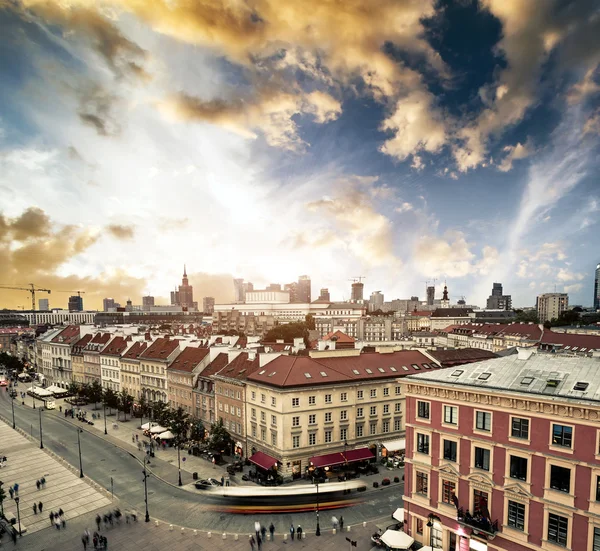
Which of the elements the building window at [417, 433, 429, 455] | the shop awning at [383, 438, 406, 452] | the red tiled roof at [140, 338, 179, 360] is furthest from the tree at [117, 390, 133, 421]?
the building window at [417, 433, 429, 455]

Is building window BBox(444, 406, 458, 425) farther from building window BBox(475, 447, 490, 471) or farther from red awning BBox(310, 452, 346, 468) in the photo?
red awning BBox(310, 452, 346, 468)

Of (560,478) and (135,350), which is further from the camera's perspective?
(135,350)

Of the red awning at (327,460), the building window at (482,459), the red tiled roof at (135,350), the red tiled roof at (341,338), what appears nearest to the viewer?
the building window at (482,459)

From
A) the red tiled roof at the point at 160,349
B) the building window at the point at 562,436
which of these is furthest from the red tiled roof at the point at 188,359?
the building window at the point at 562,436

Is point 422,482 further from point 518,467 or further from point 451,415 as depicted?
point 518,467

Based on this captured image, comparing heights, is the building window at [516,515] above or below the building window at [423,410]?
below

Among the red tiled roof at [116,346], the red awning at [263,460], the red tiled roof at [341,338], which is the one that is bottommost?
the red awning at [263,460]

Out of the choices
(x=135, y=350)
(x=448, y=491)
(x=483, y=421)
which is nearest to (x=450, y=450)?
(x=448, y=491)

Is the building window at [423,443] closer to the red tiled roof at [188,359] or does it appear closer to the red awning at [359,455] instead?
the red awning at [359,455]
